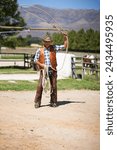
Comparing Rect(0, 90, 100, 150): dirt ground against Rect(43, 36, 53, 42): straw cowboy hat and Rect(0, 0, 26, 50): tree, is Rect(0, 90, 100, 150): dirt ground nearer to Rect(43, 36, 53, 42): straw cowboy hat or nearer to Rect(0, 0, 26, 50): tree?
Rect(43, 36, 53, 42): straw cowboy hat

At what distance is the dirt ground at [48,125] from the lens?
4.36m

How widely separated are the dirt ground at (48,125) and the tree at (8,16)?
9.62 meters

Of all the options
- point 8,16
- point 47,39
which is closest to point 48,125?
point 47,39

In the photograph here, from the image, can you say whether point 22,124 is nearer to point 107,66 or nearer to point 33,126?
point 33,126

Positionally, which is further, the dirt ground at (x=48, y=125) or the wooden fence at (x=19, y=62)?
the wooden fence at (x=19, y=62)

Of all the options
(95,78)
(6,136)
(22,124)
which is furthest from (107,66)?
(95,78)

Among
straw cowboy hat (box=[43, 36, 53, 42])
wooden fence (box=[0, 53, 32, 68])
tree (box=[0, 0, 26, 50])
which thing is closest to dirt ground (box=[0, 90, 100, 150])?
straw cowboy hat (box=[43, 36, 53, 42])

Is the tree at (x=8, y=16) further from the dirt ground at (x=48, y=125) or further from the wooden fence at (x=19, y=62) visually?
the dirt ground at (x=48, y=125)

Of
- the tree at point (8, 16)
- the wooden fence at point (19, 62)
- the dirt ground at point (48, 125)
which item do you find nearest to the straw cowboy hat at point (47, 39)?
the dirt ground at point (48, 125)

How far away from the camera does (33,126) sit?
5.17m

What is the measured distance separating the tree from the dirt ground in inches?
379

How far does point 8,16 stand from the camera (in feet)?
58.2

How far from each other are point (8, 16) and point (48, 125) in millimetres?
12922

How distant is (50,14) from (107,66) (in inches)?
65.0
